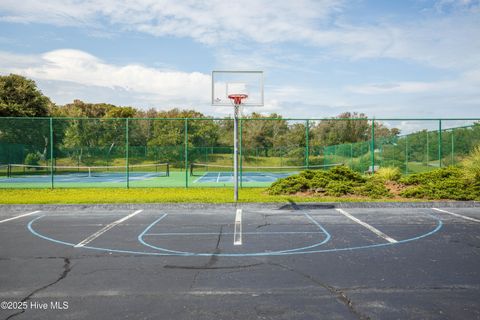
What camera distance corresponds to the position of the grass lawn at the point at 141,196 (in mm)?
12836

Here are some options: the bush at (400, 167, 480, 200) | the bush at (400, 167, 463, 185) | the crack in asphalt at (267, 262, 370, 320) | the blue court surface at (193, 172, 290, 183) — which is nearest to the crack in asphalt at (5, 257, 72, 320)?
the crack in asphalt at (267, 262, 370, 320)

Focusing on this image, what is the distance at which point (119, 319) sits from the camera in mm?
3939

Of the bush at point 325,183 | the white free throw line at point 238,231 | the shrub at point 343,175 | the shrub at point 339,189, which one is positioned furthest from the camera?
the shrub at point 343,175

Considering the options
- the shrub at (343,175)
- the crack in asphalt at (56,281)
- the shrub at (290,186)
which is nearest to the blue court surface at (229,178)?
the shrub at (290,186)

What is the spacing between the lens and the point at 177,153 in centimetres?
3569

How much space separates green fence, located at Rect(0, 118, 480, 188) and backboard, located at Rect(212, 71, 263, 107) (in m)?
9.67

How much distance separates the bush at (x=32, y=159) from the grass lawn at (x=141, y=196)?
1842 cm

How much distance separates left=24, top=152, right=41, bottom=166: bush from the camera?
1306 inches

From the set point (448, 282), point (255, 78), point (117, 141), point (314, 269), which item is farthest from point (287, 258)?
point (117, 141)

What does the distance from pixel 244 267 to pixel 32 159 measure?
3322 cm

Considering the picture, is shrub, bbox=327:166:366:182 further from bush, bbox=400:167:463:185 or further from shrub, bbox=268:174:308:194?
bush, bbox=400:167:463:185

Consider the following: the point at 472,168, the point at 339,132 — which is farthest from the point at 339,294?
the point at 339,132

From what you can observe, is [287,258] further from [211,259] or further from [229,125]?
[229,125]

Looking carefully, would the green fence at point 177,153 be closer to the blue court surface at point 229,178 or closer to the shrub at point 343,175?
the blue court surface at point 229,178
